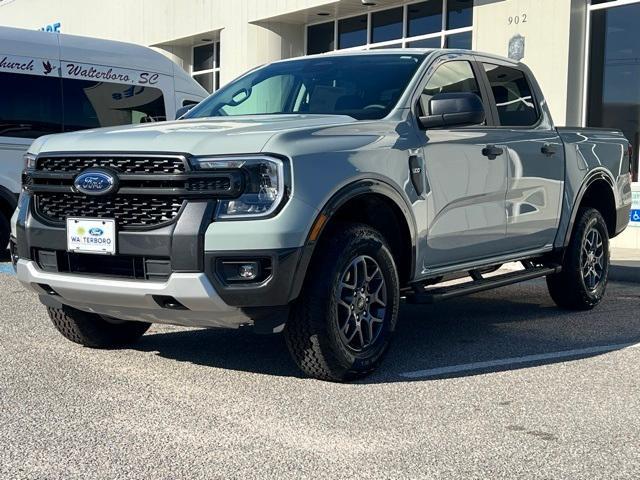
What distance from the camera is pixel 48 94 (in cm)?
1064

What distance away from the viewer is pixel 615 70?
1338cm

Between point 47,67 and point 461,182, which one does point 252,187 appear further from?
point 47,67

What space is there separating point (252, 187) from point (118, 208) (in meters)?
0.71

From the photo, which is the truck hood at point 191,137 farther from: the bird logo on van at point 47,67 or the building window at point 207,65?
the building window at point 207,65

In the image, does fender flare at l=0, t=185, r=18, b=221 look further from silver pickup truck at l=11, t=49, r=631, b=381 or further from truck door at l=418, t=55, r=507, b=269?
truck door at l=418, t=55, r=507, b=269

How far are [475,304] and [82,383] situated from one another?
3.96 metres

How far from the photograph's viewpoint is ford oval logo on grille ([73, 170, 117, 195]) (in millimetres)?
4695

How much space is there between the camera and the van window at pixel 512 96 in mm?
6660

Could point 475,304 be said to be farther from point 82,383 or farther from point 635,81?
point 635,81

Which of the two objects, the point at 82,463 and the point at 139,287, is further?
the point at 139,287

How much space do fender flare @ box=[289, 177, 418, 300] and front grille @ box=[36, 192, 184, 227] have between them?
25.7 inches

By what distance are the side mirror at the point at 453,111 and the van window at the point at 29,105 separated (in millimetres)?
6170

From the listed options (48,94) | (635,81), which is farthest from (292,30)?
(48,94)

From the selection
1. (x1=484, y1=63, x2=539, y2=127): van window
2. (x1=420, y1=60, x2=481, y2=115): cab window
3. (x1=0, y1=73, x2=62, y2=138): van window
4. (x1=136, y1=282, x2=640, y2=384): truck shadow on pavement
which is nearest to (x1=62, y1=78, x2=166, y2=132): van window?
(x1=0, y1=73, x2=62, y2=138): van window
